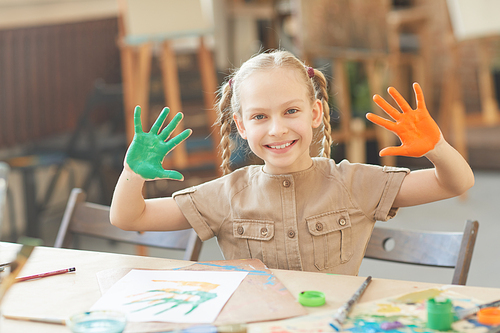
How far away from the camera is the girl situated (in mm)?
986

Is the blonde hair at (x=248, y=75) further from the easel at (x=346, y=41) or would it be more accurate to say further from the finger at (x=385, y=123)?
the easel at (x=346, y=41)

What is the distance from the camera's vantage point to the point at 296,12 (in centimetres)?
304

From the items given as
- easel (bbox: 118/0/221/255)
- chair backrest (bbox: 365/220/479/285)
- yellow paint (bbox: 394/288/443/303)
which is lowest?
chair backrest (bbox: 365/220/479/285)

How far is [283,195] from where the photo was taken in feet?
3.34

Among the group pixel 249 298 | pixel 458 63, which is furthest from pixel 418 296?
pixel 458 63

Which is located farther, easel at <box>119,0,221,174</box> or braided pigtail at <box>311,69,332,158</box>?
easel at <box>119,0,221,174</box>

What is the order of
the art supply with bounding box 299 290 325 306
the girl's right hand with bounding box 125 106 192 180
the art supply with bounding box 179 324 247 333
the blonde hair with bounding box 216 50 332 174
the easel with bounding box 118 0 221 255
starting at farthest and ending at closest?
the easel with bounding box 118 0 221 255 < the blonde hair with bounding box 216 50 332 174 < the girl's right hand with bounding box 125 106 192 180 < the art supply with bounding box 299 290 325 306 < the art supply with bounding box 179 324 247 333

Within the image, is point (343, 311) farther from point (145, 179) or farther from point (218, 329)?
point (145, 179)

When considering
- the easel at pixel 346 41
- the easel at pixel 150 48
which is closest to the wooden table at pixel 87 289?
the easel at pixel 150 48

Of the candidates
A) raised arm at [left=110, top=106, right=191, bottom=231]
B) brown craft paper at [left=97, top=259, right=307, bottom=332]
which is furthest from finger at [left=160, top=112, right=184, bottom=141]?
brown craft paper at [left=97, top=259, right=307, bottom=332]

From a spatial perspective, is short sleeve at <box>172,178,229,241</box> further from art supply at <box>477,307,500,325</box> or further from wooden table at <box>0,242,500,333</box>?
art supply at <box>477,307,500,325</box>

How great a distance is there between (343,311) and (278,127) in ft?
1.38

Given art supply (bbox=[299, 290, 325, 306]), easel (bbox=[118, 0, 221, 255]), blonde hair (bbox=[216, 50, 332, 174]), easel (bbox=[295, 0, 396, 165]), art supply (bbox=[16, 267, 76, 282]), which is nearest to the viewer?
art supply (bbox=[299, 290, 325, 306])

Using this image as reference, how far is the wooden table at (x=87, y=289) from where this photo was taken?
69cm
